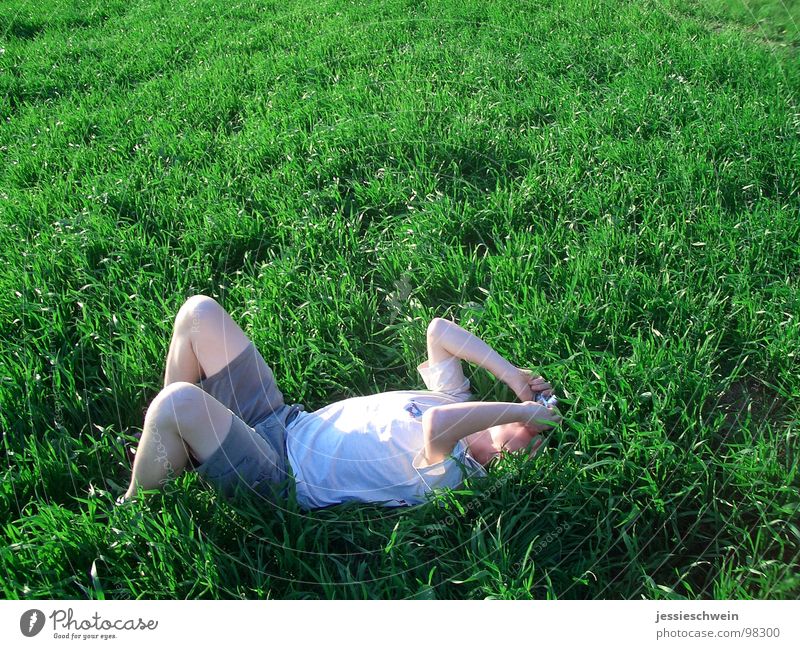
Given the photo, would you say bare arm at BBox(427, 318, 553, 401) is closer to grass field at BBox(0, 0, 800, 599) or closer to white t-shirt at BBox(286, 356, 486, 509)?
grass field at BBox(0, 0, 800, 599)

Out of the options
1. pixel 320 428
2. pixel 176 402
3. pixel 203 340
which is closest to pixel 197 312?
pixel 203 340

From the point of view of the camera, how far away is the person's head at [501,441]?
217 centimetres

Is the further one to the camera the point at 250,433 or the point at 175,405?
the point at 250,433

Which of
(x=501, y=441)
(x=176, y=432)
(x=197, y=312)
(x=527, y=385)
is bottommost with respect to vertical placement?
(x=501, y=441)

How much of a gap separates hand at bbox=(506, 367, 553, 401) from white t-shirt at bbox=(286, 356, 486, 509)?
0.28 m

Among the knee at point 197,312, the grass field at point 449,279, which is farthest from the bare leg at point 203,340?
the grass field at point 449,279

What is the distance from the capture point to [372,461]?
6.92 ft

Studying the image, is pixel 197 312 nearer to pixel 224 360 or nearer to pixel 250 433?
pixel 224 360

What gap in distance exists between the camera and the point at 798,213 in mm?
2965

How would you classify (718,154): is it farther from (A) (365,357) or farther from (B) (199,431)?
(B) (199,431)

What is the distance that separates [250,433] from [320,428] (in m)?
0.23

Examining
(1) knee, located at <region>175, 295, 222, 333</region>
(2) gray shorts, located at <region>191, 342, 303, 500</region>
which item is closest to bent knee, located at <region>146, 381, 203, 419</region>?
(2) gray shorts, located at <region>191, 342, 303, 500</region>

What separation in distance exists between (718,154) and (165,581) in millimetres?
3038
